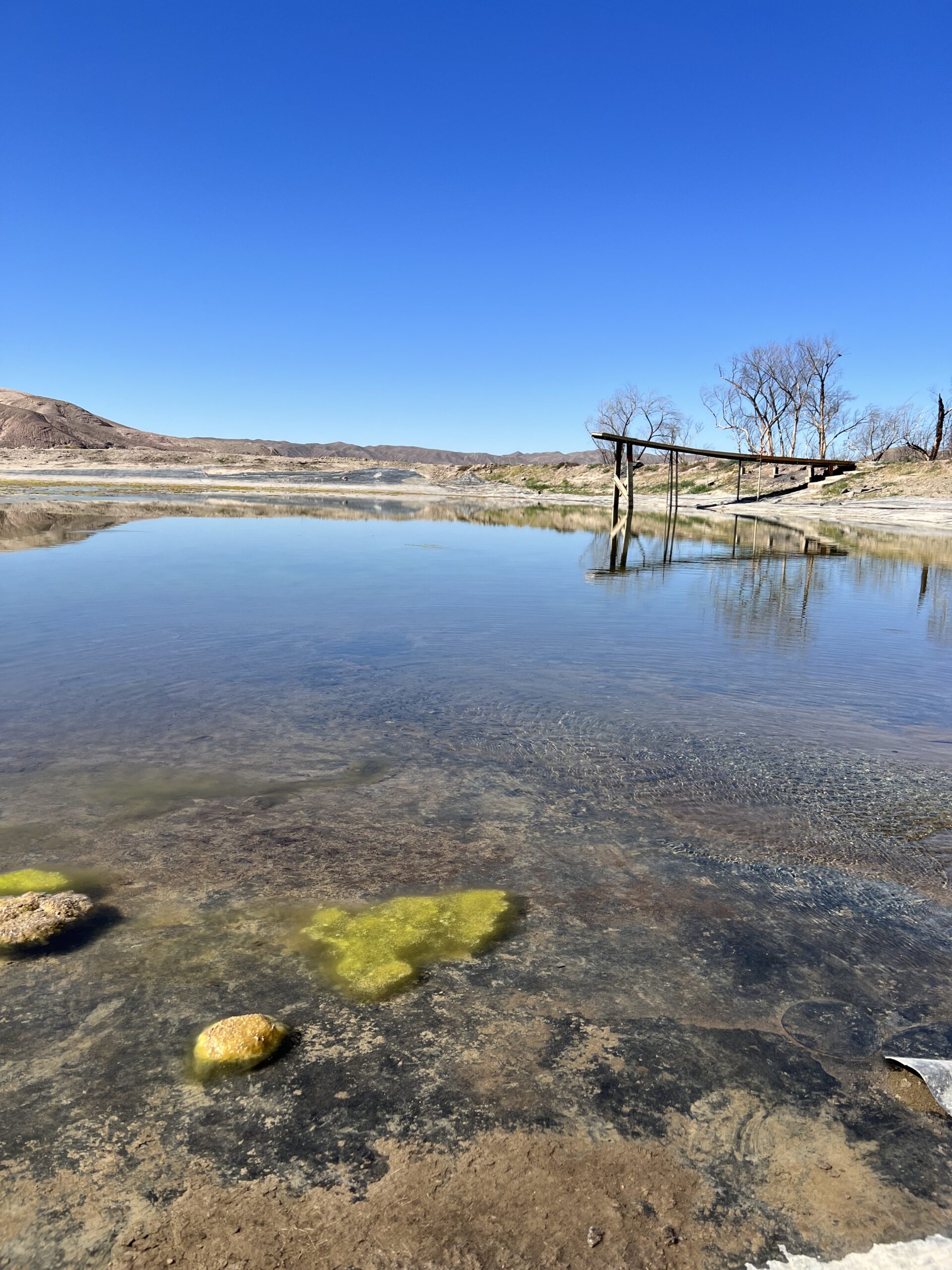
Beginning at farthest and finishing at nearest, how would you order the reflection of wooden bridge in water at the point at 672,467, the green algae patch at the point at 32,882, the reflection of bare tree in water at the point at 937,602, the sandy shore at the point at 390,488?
the sandy shore at the point at 390,488 < the reflection of wooden bridge in water at the point at 672,467 < the reflection of bare tree in water at the point at 937,602 < the green algae patch at the point at 32,882

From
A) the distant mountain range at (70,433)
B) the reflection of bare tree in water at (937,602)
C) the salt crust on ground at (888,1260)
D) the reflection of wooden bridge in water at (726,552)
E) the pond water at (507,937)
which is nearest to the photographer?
the salt crust on ground at (888,1260)

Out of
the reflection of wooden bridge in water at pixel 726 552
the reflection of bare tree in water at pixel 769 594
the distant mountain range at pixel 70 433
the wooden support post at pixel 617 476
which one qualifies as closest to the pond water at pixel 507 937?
the reflection of bare tree in water at pixel 769 594

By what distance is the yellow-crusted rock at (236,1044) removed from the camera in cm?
248

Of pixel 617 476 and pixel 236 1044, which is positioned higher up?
pixel 617 476

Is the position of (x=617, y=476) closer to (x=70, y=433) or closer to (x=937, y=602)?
(x=937, y=602)

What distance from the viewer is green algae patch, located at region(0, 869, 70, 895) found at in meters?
3.48

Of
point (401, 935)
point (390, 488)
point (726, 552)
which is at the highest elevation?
point (390, 488)

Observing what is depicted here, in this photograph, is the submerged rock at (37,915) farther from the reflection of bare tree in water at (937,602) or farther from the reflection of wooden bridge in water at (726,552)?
the reflection of wooden bridge in water at (726,552)

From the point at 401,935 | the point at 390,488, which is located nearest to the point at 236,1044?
the point at 401,935

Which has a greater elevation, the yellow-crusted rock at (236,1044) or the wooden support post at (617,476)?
the wooden support post at (617,476)

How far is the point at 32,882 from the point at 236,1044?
5.31ft

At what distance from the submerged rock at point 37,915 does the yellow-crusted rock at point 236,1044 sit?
3.26ft

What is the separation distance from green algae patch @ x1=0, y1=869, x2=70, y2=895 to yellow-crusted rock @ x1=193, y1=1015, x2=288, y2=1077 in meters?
1.35

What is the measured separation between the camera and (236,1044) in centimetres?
251
